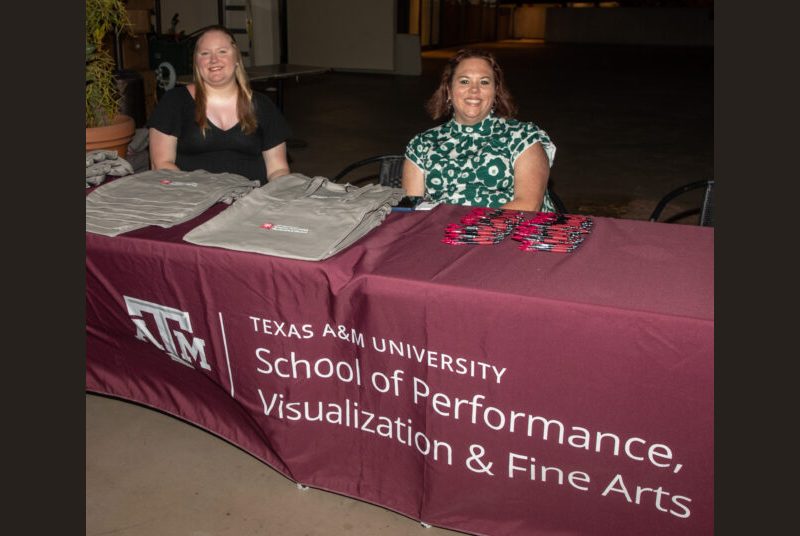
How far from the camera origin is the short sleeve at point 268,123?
9.85 feet

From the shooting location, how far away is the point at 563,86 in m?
12.3

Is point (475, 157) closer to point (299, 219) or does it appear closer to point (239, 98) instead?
point (299, 219)

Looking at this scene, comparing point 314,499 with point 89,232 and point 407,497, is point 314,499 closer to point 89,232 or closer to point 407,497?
point 407,497

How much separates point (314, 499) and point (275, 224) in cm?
83

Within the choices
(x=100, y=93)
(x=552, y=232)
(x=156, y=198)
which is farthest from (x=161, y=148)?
(x=552, y=232)

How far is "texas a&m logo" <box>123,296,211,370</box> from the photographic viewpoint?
6.58 feet

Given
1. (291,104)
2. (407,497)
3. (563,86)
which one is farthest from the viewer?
(563,86)

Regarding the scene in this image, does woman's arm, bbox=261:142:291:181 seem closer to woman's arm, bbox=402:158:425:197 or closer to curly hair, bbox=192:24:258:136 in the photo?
curly hair, bbox=192:24:258:136

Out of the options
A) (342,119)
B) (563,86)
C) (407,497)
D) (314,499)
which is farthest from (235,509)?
(563,86)

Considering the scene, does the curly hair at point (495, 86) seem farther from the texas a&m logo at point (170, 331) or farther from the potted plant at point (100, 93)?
the potted plant at point (100, 93)

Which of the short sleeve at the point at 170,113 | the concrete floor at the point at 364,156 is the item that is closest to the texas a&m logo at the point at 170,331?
the concrete floor at the point at 364,156

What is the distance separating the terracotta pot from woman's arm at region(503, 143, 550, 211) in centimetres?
236

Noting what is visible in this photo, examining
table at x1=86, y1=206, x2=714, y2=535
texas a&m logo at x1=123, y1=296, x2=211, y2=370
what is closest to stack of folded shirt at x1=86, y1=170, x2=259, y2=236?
table at x1=86, y1=206, x2=714, y2=535

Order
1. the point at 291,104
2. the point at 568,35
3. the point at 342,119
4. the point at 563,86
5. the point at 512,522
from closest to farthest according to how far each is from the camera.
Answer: the point at 512,522 → the point at 342,119 → the point at 291,104 → the point at 563,86 → the point at 568,35
